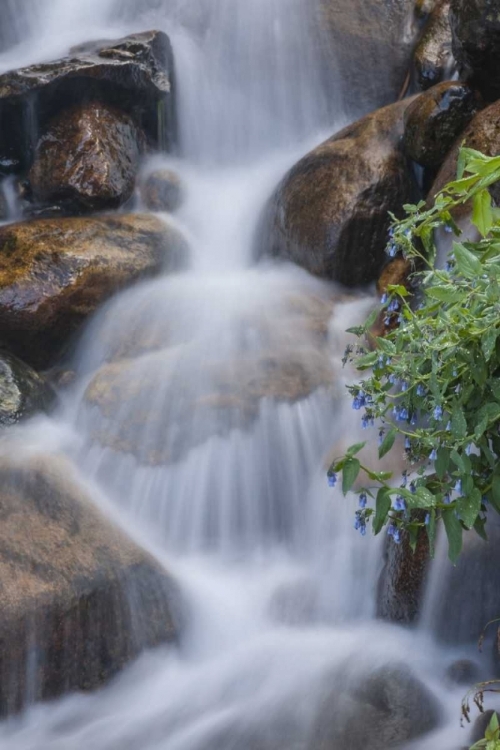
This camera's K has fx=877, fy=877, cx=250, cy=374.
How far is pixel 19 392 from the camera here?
17.4 feet

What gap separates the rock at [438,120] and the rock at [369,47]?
2125 mm

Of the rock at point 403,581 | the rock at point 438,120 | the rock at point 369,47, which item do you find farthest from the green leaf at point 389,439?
the rock at point 369,47

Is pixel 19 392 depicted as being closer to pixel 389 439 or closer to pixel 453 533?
pixel 389 439

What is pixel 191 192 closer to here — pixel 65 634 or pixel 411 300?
pixel 411 300

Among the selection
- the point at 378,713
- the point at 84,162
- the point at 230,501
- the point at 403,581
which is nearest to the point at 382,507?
the point at 378,713

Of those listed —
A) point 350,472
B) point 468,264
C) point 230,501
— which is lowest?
point 230,501

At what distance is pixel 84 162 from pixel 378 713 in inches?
Answer: 204

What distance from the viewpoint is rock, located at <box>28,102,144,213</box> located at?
273 inches


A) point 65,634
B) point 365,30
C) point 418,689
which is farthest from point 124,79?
point 418,689

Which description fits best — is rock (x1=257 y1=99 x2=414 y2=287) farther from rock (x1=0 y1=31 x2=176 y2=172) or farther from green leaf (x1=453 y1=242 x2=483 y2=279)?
green leaf (x1=453 y1=242 x2=483 y2=279)

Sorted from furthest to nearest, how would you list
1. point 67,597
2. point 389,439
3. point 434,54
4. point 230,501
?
point 434,54 → point 230,501 → point 67,597 → point 389,439

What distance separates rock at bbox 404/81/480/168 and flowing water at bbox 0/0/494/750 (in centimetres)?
110

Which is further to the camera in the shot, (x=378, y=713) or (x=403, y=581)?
(x=403, y=581)

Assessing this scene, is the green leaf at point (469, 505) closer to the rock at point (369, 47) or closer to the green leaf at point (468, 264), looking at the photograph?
the green leaf at point (468, 264)
